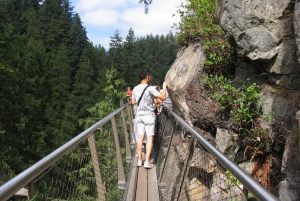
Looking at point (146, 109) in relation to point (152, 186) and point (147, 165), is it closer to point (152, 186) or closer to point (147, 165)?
point (147, 165)

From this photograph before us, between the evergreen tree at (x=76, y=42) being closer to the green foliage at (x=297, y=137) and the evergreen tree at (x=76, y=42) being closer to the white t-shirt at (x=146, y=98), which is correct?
the white t-shirt at (x=146, y=98)

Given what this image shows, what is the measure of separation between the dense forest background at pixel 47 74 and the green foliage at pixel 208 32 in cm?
99

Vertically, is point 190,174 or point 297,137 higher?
point 297,137

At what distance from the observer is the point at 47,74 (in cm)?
3800

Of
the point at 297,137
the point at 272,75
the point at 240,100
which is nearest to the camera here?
the point at 297,137

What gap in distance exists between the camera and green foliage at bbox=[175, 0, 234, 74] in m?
7.19

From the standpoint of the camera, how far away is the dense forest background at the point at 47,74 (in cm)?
2129

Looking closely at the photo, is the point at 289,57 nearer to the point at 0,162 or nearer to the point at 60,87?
the point at 0,162

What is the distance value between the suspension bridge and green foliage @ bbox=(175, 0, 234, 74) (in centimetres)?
216

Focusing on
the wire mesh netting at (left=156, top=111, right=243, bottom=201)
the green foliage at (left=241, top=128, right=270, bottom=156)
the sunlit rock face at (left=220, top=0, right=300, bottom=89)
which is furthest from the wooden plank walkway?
the sunlit rock face at (left=220, top=0, right=300, bottom=89)

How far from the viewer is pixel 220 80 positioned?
6898mm

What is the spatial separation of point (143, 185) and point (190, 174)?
4.47ft

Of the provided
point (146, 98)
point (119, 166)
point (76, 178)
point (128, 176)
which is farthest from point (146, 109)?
point (76, 178)

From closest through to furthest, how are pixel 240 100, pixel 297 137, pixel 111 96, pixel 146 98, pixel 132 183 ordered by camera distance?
pixel 297 137 < pixel 132 183 < pixel 146 98 < pixel 240 100 < pixel 111 96
